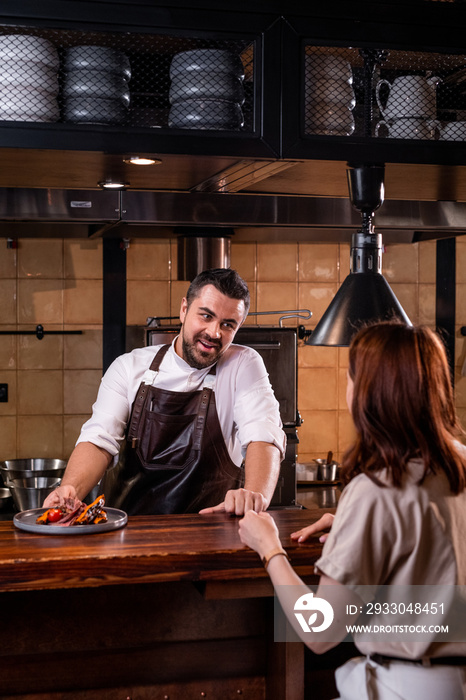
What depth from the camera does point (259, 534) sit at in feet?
6.15

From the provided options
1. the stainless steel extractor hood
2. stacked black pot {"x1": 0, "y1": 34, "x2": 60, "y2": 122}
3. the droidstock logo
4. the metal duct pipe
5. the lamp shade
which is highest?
stacked black pot {"x1": 0, "y1": 34, "x2": 60, "y2": 122}

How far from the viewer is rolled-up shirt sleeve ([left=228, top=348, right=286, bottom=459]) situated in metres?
2.81

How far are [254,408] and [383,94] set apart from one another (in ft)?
3.85

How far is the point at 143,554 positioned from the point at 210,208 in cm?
231

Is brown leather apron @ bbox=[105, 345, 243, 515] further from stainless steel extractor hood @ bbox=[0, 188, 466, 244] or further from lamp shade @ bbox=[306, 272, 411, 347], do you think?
stainless steel extractor hood @ bbox=[0, 188, 466, 244]

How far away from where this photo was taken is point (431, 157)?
237 cm

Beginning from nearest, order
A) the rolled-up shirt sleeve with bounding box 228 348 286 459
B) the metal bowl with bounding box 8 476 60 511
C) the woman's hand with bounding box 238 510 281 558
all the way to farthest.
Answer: the woman's hand with bounding box 238 510 281 558, the rolled-up shirt sleeve with bounding box 228 348 286 459, the metal bowl with bounding box 8 476 60 511

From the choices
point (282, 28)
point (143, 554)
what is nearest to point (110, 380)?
point (143, 554)

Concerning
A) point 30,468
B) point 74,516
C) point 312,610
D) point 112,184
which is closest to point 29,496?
point 30,468

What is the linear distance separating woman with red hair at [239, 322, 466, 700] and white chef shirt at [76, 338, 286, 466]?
1343 millimetres

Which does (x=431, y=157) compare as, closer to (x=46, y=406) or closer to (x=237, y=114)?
(x=237, y=114)

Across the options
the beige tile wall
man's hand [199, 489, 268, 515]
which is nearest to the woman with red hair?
man's hand [199, 489, 268, 515]

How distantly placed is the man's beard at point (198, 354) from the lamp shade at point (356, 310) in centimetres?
68

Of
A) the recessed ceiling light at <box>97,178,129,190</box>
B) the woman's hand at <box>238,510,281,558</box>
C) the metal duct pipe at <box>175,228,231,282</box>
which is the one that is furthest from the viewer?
the metal duct pipe at <box>175,228,231,282</box>
